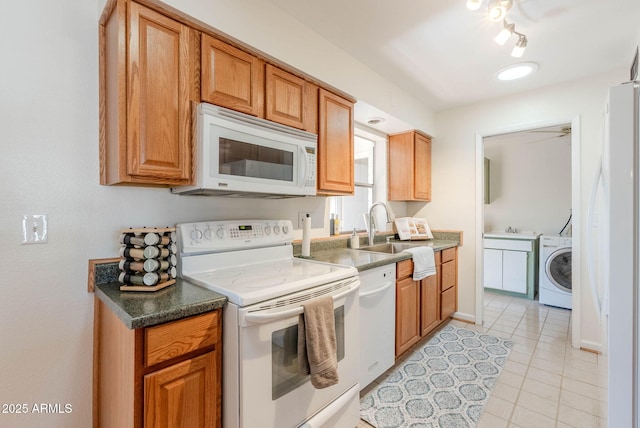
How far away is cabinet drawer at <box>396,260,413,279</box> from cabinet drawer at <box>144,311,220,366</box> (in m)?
1.42

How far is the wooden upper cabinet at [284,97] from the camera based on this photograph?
168cm

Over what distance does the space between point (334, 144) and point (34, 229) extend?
1.70 meters

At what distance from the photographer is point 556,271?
3586mm

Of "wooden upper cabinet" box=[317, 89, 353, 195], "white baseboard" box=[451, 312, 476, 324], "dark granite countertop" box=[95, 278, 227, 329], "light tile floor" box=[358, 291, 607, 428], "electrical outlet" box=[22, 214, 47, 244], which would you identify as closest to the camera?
"dark granite countertop" box=[95, 278, 227, 329]

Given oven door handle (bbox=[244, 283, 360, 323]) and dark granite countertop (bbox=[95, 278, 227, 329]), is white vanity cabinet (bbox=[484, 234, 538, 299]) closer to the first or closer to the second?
oven door handle (bbox=[244, 283, 360, 323])

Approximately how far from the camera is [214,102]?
56.8 inches

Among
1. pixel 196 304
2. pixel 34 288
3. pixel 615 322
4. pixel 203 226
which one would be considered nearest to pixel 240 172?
pixel 203 226

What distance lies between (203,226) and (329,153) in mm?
1021

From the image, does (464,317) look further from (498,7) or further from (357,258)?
(498,7)

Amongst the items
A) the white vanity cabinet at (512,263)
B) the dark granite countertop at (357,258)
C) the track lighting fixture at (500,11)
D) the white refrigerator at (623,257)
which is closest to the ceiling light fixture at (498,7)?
the track lighting fixture at (500,11)

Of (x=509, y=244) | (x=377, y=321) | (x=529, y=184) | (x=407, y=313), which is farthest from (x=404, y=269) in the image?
(x=529, y=184)

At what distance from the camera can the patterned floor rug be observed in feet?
5.58

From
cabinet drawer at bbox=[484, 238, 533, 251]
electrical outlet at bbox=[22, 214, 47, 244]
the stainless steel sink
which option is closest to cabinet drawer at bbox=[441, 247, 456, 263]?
the stainless steel sink

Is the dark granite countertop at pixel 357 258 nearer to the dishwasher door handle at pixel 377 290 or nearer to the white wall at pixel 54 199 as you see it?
the dishwasher door handle at pixel 377 290
